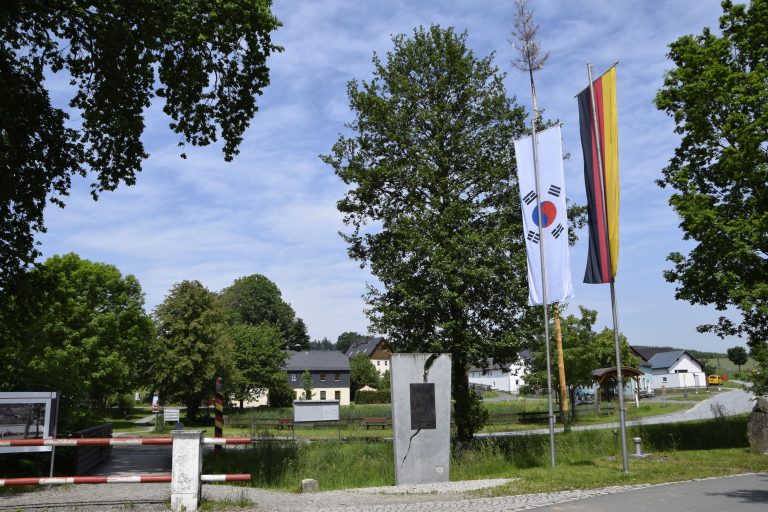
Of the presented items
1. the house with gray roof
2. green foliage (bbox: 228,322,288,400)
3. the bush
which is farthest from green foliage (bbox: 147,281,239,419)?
the house with gray roof

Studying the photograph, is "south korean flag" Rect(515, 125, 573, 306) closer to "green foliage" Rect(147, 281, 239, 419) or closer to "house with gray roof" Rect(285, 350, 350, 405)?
"green foliage" Rect(147, 281, 239, 419)

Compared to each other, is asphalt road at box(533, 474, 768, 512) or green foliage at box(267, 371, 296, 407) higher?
green foliage at box(267, 371, 296, 407)

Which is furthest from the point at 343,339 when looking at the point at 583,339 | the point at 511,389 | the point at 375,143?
the point at 375,143

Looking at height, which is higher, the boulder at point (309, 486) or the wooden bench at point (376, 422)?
the boulder at point (309, 486)

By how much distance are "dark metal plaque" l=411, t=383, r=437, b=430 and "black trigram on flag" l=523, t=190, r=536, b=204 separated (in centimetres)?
544

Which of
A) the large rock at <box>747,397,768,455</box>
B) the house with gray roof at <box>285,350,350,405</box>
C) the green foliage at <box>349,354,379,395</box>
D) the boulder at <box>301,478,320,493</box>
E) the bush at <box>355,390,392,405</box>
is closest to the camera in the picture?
the boulder at <box>301,478,320,493</box>

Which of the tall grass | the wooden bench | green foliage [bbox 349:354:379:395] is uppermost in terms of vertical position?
→ green foliage [bbox 349:354:379:395]

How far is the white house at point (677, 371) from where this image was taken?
287 feet

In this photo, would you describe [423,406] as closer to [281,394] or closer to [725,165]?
[725,165]

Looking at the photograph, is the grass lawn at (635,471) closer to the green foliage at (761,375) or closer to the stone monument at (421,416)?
the stone monument at (421,416)

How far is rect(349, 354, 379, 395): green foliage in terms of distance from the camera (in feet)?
267

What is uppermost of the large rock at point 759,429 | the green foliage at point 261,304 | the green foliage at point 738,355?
the green foliage at point 261,304

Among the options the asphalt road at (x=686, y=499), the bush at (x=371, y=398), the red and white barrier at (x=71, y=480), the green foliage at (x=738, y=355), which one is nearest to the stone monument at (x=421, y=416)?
the asphalt road at (x=686, y=499)

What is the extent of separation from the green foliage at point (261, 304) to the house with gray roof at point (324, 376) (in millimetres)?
13532
